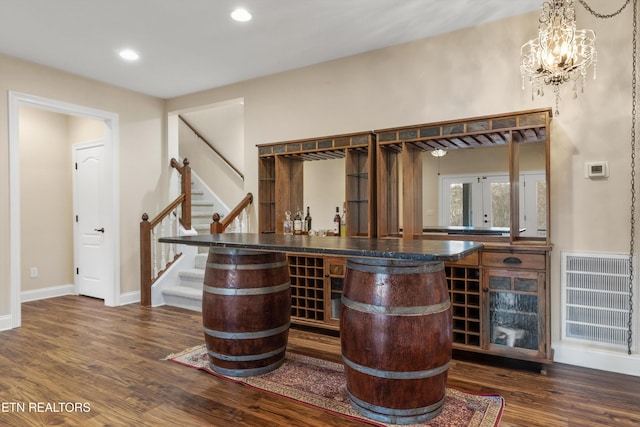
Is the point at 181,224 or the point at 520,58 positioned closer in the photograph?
the point at 520,58

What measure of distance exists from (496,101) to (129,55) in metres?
3.49

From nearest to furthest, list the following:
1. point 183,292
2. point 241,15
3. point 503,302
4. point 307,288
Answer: point 503,302 → point 241,15 → point 307,288 → point 183,292

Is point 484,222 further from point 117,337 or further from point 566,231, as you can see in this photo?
point 117,337

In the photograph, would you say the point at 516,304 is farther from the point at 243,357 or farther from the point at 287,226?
the point at 287,226

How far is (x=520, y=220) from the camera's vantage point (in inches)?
124

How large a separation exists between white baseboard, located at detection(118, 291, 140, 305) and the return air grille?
4663 mm

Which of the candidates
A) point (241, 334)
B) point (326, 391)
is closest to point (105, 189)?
point (241, 334)

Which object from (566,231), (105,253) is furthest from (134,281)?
(566,231)

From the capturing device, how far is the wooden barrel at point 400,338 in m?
1.93

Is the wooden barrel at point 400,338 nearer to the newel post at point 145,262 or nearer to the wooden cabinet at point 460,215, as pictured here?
the wooden cabinet at point 460,215

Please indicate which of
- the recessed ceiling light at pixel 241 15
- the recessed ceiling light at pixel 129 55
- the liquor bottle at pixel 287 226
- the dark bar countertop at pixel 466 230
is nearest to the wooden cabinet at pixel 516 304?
the dark bar countertop at pixel 466 230

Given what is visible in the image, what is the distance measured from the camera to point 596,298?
2.84 meters

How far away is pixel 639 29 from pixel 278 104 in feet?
10.5

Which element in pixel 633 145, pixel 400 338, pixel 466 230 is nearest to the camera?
pixel 400 338
